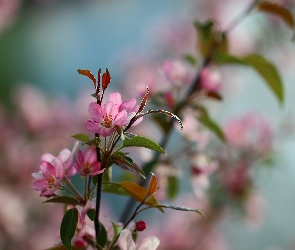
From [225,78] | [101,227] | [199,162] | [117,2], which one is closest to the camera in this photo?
[101,227]

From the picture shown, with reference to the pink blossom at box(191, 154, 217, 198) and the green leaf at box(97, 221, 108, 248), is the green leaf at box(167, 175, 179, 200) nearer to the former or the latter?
the pink blossom at box(191, 154, 217, 198)

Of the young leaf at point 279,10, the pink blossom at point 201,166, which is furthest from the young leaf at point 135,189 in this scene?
the young leaf at point 279,10

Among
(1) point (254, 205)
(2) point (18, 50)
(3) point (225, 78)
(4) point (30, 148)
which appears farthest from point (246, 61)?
(2) point (18, 50)

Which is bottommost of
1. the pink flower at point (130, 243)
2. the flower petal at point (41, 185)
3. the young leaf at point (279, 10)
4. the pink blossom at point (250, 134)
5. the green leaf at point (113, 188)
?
the pink flower at point (130, 243)

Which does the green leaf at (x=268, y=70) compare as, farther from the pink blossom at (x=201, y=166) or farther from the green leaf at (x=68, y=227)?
the green leaf at (x=68, y=227)

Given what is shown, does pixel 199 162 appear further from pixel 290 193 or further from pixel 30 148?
pixel 290 193
